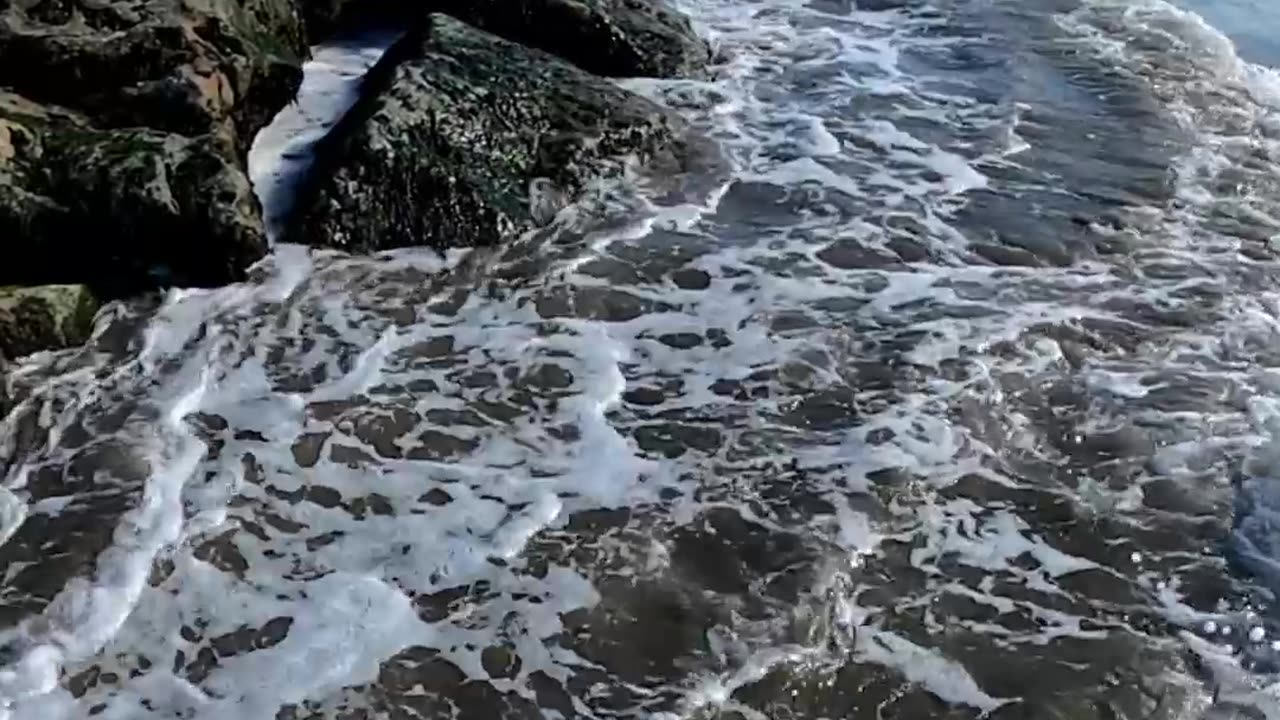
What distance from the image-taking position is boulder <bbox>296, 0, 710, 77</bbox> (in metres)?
9.36

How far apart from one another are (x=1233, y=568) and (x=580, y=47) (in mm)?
6027

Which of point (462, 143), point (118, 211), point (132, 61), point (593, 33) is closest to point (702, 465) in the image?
point (462, 143)

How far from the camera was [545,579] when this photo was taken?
15.5ft

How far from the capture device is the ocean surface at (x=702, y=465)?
4.32 meters

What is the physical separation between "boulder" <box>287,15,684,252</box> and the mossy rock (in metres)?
1.25

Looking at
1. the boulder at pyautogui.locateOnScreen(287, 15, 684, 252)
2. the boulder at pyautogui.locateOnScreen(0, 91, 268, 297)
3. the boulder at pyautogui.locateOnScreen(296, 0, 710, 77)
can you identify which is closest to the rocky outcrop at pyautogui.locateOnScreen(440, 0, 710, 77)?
the boulder at pyautogui.locateOnScreen(296, 0, 710, 77)

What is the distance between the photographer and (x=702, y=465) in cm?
535

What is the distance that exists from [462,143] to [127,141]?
1.74 meters

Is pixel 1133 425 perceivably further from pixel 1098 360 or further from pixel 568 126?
pixel 568 126

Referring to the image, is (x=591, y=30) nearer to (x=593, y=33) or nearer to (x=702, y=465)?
(x=593, y=33)

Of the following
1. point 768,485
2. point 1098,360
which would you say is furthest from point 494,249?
point 1098,360

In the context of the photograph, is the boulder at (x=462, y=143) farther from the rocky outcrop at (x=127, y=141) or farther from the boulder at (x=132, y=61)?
the boulder at (x=132, y=61)

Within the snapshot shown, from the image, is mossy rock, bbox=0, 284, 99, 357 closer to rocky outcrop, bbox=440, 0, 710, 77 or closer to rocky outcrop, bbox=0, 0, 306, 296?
rocky outcrop, bbox=0, 0, 306, 296

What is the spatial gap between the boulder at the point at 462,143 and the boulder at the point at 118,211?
0.51 metres
